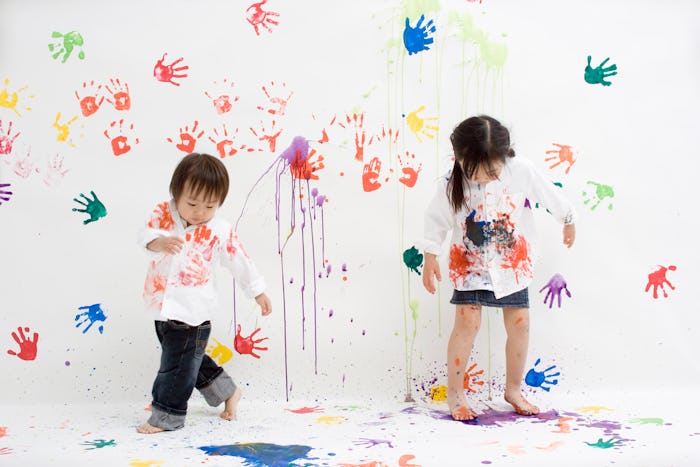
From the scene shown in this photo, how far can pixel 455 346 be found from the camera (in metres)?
1.78

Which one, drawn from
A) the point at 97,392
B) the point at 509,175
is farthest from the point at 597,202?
the point at 97,392

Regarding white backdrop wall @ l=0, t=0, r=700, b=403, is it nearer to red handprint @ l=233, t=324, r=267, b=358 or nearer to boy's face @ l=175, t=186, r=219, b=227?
red handprint @ l=233, t=324, r=267, b=358

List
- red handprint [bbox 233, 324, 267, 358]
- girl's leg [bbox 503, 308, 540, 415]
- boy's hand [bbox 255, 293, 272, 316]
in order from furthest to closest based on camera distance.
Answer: red handprint [bbox 233, 324, 267, 358]
girl's leg [bbox 503, 308, 540, 415]
boy's hand [bbox 255, 293, 272, 316]

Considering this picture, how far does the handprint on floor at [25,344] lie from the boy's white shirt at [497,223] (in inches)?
41.4

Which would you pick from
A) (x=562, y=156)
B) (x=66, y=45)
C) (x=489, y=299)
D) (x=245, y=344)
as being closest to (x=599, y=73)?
(x=562, y=156)

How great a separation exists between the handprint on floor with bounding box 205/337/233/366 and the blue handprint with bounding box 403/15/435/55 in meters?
0.93

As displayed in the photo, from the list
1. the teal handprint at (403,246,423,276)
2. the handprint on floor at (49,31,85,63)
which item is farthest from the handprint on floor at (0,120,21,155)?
the teal handprint at (403,246,423,276)

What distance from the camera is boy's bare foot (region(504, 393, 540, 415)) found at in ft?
5.80

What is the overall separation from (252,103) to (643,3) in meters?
1.11

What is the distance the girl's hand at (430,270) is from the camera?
1.78 m

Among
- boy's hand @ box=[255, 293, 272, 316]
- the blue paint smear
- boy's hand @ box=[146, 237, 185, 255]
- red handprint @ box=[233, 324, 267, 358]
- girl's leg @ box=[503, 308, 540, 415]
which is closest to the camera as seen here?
the blue paint smear

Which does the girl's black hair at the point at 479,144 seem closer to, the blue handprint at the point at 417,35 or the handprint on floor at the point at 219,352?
the blue handprint at the point at 417,35

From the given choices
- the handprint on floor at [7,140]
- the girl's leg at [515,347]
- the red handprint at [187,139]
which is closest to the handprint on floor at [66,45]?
the handprint on floor at [7,140]

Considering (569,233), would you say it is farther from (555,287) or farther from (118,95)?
(118,95)
